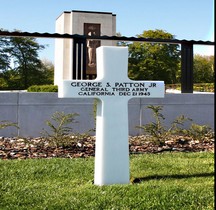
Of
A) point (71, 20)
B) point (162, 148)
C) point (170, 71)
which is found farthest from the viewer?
point (170, 71)

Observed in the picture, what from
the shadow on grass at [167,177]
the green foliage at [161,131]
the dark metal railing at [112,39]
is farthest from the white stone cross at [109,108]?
the dark metal railing at [112,39]

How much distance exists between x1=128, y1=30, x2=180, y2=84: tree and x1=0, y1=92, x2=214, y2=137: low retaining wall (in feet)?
91.0

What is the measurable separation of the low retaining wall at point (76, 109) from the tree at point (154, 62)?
27.7 meters

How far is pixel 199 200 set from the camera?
440 centimetres

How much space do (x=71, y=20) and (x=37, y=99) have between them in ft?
55.9

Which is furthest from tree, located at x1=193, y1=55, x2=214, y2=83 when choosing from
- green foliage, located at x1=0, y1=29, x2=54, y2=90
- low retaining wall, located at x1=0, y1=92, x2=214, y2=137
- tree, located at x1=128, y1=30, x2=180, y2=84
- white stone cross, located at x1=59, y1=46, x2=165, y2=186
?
white stone cross, located at x1=59, y1=46, x2=165, y2=186

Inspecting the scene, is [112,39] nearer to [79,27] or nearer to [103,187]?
[103,187]

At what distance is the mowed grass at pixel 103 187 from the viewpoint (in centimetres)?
429

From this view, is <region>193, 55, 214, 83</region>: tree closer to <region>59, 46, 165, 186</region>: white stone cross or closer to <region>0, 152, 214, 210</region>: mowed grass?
<region>0, 152, 214, 210</region>: mowed grass

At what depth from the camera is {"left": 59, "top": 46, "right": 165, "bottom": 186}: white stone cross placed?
5117 millimetres

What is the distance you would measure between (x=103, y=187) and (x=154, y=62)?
117ft

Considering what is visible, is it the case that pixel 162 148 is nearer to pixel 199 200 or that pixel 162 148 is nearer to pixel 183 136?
pixel 183 136

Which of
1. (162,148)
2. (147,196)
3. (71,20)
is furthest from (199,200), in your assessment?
(71,20)

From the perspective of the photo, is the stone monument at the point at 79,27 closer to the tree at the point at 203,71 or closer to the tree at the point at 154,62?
the tree at the point at 154,62
